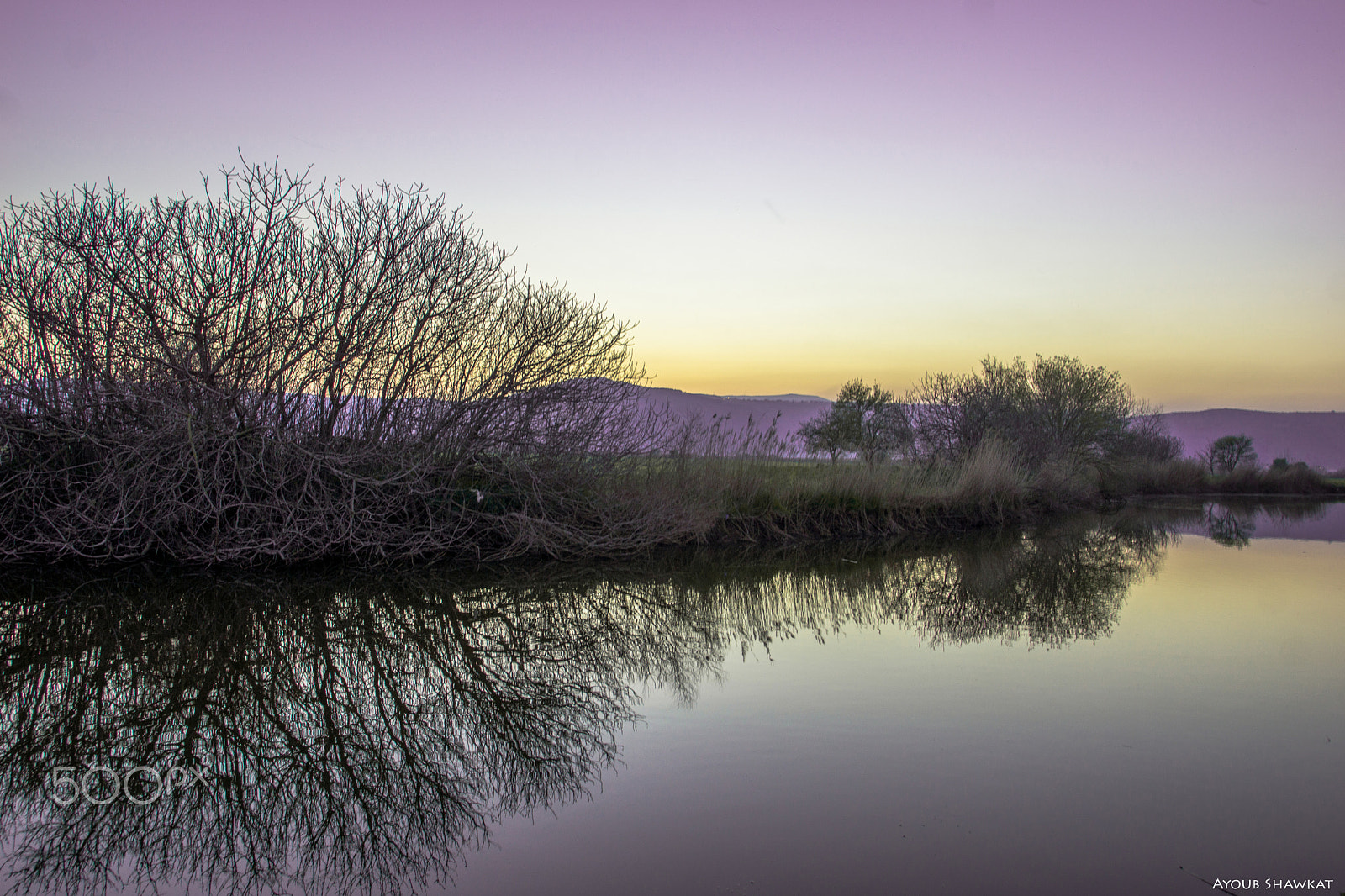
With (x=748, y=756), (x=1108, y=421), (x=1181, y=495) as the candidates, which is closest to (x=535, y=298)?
(x=748, y=756)

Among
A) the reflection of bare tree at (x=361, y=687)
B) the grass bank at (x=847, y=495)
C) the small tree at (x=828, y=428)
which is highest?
the small tree at (x=828, y=428)

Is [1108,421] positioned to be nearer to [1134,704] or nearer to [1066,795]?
[1134,704]

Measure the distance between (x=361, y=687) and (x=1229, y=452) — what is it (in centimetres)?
4530

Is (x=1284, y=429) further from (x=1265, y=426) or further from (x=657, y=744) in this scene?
(x=657, y=744)

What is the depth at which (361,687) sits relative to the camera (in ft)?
16.7

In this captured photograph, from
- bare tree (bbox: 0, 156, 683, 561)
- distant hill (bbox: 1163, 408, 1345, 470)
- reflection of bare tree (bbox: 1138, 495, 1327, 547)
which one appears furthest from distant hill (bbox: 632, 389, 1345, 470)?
bare tree (bbox: 0, 156, 683, 561)

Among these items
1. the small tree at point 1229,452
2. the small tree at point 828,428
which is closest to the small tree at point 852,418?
the small tree at point 828,428

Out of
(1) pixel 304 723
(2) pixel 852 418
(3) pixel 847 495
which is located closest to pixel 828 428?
(2) pixel 852 418

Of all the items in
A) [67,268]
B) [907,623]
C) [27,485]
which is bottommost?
[907,623]

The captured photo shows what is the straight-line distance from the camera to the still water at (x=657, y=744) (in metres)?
2.98

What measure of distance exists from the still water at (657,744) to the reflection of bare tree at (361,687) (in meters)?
0.02

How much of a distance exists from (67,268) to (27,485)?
265cm

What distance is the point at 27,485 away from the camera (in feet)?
29.7

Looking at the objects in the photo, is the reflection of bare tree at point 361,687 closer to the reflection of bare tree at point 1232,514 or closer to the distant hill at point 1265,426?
the reflection of bare tree at point 1232,514
